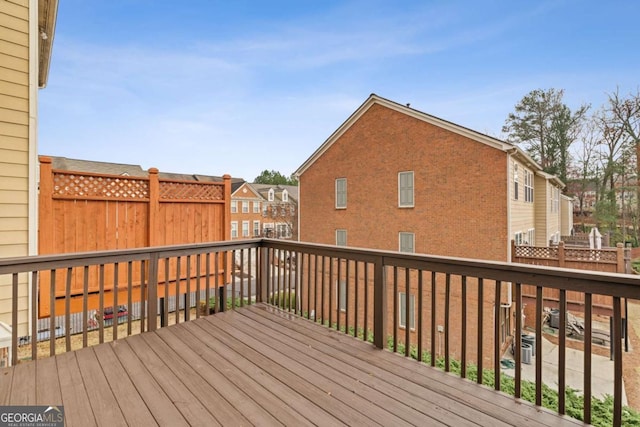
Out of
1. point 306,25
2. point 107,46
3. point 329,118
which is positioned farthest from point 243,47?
point 329,118

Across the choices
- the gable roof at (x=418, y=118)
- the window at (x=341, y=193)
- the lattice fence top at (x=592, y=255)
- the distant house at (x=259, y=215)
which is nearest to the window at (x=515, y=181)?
the gable roof at (x=418, y=118)

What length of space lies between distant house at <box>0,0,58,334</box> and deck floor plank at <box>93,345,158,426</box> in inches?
48.6

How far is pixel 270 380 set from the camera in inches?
83.9

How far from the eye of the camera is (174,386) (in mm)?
2031

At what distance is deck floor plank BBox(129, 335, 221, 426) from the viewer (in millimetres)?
1708

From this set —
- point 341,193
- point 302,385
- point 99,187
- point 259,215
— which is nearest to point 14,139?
point 99,187

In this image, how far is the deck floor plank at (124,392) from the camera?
168cm

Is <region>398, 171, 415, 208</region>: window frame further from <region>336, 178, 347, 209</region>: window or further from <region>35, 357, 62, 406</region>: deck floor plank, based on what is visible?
<region>35, 357, 62, 406</region>: deck floor plank

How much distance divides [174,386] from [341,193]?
9.91 meters

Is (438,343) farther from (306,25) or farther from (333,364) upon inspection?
(306,25)

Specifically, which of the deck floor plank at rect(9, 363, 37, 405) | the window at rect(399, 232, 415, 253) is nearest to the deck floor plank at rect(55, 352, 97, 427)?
the deck floor plank at rect(9, 363, 37, 405)

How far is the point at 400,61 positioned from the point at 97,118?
1112 centimetres

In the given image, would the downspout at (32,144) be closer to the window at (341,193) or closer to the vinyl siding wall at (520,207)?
the window at (341,193)

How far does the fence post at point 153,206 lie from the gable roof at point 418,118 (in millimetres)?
8048
